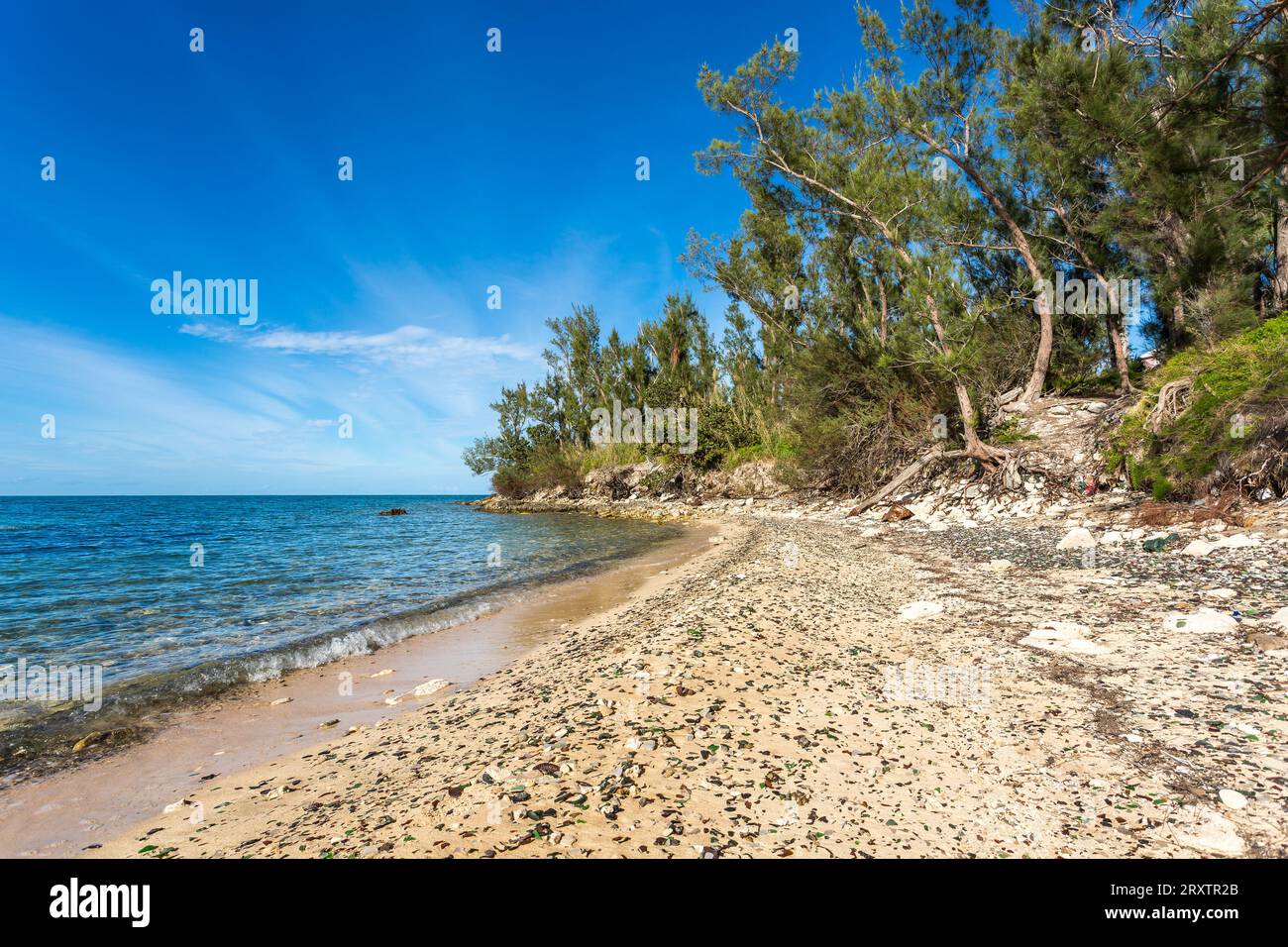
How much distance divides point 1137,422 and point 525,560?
17.7 m

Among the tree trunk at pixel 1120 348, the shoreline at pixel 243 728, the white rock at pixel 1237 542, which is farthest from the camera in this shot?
the tree trunk at pixel 1120 348

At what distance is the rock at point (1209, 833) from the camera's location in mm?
2549

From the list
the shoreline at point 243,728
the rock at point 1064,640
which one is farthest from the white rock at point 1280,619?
the shoreline at point 243,728

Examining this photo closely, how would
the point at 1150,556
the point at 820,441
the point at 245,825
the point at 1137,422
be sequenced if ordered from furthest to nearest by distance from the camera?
the point at 820,441 < the point at 1137,422 < the point at 1150,556 < the point at 245,825

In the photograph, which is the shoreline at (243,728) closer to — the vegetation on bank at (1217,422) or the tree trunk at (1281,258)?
the vegetation on bank at (1217,422)

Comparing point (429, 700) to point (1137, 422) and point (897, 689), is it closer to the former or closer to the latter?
point (897, 689)

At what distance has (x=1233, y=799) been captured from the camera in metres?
2.83

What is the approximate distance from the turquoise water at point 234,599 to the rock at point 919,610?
7.96m

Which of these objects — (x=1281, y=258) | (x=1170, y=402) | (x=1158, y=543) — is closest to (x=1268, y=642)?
(x=1158, y=543)

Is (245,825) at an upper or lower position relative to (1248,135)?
lower

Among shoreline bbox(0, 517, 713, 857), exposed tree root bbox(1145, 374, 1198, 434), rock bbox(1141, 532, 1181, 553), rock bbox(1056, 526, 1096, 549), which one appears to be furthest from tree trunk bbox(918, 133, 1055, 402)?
shoreline bbox(0, 517, 713, 857)

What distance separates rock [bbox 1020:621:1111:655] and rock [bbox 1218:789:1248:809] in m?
2.52

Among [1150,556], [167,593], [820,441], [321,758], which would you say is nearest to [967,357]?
[820,441]
